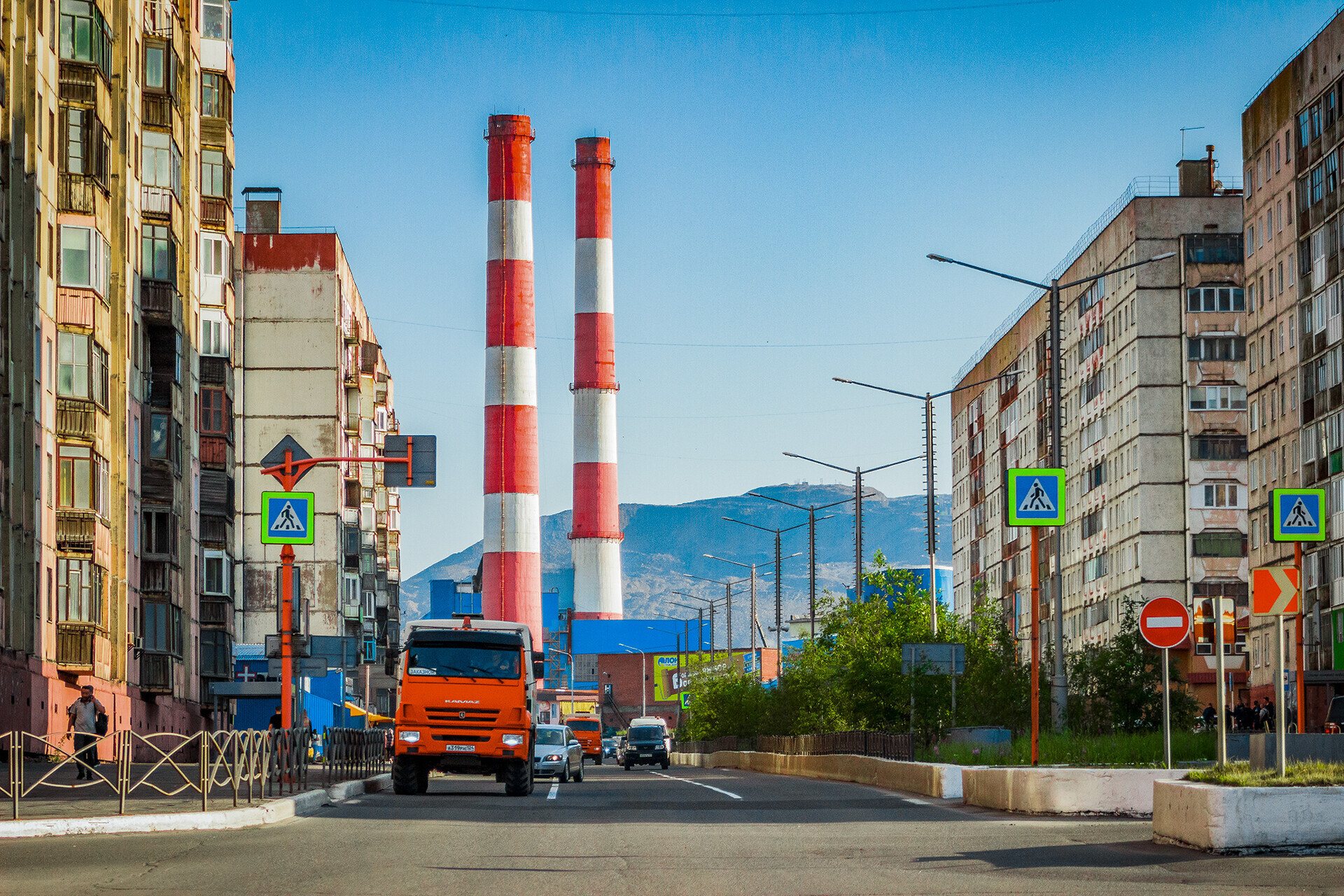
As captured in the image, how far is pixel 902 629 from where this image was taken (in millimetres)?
49562

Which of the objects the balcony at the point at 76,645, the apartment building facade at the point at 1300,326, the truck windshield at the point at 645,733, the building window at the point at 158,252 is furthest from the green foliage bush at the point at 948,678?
the building window at the point at 158,252

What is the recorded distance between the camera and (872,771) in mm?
40188

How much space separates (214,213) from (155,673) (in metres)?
22.2

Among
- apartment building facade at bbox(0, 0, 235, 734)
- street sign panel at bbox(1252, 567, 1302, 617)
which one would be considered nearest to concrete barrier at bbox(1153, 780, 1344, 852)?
street sign panel at bbox(1252, 567, 1302, 617)

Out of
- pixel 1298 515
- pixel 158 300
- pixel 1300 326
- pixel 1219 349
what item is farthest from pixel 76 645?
pixel 1219 349

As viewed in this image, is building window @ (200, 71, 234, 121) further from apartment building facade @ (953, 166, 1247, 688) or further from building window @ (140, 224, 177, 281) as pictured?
apartment building facade @ (953, 166, 1247, 688)

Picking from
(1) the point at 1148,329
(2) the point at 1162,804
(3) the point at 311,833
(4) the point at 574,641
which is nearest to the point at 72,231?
(3) the point at 311,833

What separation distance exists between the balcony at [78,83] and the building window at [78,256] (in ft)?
10.7

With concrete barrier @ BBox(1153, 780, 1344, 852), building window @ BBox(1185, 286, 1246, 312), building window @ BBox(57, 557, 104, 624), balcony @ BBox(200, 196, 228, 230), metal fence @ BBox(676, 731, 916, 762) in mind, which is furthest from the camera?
building window @ BBox(1185, 286, 1246, 312)

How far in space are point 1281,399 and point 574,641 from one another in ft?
273

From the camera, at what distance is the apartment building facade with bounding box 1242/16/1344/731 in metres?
72.2

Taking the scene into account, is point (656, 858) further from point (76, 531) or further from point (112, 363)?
point (112, 363)

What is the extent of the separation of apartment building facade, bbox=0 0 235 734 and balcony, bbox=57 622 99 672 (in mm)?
42

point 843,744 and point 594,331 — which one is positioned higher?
point 594,331
